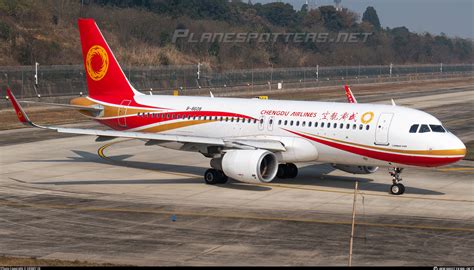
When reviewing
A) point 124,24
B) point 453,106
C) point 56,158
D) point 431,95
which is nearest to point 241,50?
point 124,24

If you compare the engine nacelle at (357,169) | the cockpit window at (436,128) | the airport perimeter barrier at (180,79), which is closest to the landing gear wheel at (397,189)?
the engine nacelle at (357,169)

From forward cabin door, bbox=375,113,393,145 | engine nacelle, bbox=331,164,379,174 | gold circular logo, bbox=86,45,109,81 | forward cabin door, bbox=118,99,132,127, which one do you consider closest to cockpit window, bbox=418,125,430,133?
forward cabin door, bbox=375,113,393,145

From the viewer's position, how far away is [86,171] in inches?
1757

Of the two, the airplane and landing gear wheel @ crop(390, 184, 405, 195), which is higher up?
the airplane

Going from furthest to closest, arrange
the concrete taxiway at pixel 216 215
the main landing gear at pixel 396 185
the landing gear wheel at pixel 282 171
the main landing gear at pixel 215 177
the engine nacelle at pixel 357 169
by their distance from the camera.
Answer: the landing gear wheel at pixel 282 171 → the engine nacelle at pixel 357 169 → the main landing gear at pixel 215 177 → the main landing gear at pixel 396 185 → the concrete taxiway at pixel 216 215

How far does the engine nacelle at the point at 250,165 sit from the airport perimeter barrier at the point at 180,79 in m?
51.3

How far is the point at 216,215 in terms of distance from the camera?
33094mm

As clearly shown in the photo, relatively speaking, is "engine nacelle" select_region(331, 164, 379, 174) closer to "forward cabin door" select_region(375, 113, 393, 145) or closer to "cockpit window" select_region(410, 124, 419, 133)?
"forward cabin door" select_region(375, 113, 393, 145)

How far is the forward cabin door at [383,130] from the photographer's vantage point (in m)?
37.4

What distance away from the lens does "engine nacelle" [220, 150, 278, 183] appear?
37125mm

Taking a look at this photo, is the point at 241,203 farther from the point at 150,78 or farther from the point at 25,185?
the point at 150,78

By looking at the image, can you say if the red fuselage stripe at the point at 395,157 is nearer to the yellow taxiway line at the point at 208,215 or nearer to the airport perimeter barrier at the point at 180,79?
the yellow taxiway line at the point at 208,215

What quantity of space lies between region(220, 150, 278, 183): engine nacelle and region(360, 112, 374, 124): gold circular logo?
4679 mm

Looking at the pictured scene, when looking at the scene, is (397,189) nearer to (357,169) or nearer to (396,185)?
(396,185)
